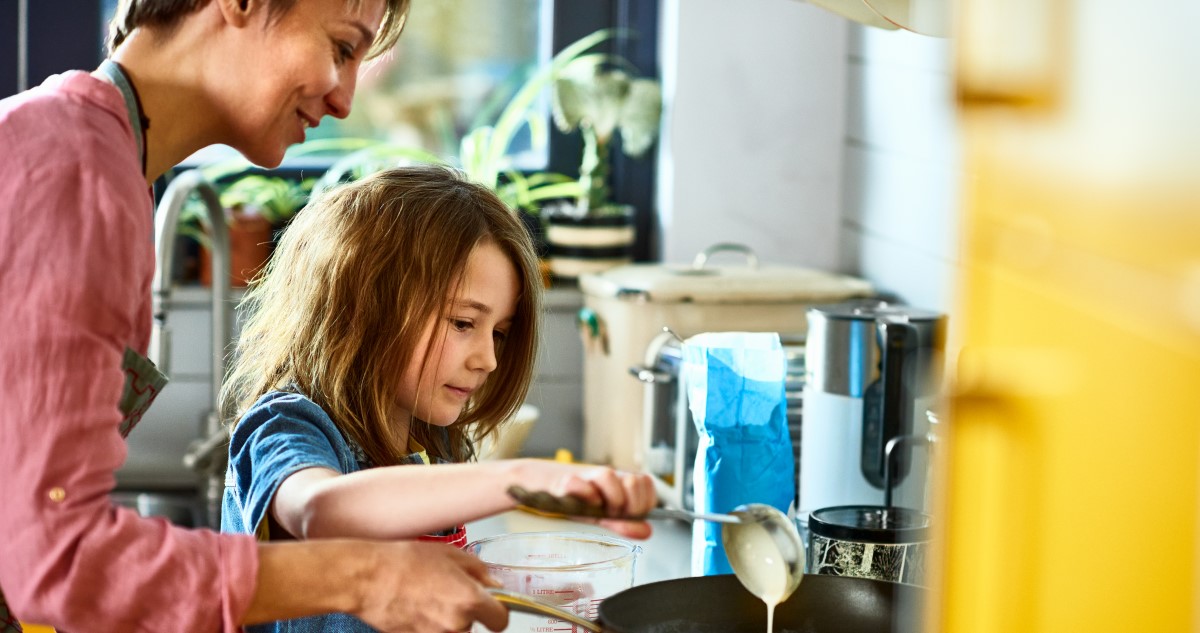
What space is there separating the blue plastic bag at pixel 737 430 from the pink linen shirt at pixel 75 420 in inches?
25.6

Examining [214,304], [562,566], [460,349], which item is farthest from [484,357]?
A: [214,304]

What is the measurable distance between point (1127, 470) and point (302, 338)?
2.80 ft

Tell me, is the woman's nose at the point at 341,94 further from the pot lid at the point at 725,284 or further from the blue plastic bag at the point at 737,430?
the pot lid at the point at 725,284

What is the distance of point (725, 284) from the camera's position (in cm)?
224

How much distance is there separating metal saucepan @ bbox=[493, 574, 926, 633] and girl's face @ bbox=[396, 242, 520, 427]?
281 mm

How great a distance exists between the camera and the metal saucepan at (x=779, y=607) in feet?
3.48

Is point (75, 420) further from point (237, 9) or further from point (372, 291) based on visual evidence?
point (372, 291)

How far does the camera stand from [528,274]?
1.31m

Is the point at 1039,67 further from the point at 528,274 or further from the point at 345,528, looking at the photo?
the point at 528,274

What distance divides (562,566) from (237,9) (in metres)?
0.50

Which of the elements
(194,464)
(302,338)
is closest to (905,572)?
(302,338)

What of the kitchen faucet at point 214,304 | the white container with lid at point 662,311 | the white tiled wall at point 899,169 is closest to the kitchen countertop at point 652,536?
the white container with lid at point 662,311

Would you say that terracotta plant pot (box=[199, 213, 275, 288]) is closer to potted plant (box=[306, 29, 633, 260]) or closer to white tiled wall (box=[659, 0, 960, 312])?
potted plant (box=[306, 29, 633, 260])

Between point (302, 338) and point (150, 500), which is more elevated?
point (302, 338)
